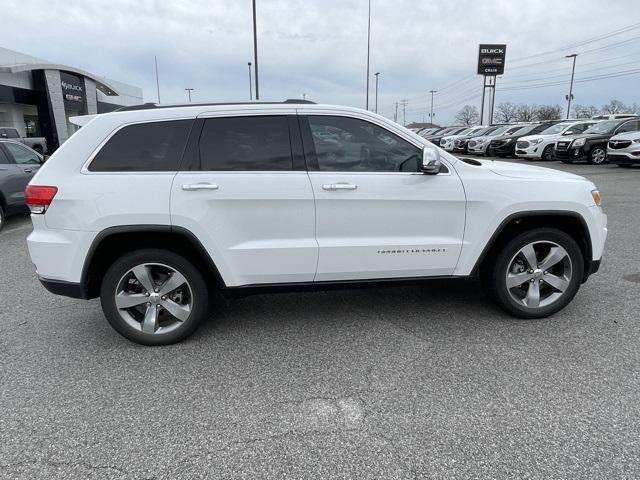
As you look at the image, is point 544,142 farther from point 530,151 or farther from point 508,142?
point 508,142

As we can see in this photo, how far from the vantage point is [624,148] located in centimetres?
1636

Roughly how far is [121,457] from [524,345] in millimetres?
2876

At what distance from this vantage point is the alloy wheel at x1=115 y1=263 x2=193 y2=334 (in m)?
3.54

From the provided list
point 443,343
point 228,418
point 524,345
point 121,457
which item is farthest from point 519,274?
point 121,457

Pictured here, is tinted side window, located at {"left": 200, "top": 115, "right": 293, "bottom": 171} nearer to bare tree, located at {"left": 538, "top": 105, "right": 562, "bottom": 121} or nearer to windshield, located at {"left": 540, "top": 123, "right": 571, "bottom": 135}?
windshield, located at {"left": 540, "top": 123, "right": 571, "bottom": 135}

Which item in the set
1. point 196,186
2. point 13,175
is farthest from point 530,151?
point 196,186

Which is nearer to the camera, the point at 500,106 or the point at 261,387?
the point at 261,387

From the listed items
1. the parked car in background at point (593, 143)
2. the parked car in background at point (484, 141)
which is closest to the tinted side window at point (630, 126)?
the parked car in background at point (593, 143)

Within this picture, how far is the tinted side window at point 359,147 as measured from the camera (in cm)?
363

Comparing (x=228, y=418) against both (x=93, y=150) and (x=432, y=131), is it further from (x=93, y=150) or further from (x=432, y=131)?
(x=432, y=131)

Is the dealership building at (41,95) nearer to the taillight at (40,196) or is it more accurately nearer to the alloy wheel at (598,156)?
the alloy wheel at (598,156)

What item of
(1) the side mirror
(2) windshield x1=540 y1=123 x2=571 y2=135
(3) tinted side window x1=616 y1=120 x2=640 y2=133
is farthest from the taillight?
(2) windshield x1=540 y1=123 x2=571 y2=135

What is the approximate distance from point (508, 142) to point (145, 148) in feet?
74.4

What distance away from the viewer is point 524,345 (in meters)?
3.61
